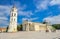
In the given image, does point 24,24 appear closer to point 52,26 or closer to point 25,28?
point 25,28

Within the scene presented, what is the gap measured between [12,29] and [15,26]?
1139 mm

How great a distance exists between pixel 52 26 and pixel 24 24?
426 cm

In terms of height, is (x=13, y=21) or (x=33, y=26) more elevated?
(x=13, y=21)

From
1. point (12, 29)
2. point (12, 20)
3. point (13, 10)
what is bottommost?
point (12, 29)

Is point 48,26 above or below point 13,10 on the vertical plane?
below

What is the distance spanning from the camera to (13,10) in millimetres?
19094

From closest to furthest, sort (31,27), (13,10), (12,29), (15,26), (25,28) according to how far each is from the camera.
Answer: (12,29) < (15,26) < (13,10) < (25,28) < (31,27)

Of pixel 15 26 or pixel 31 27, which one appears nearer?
pixel 15 26

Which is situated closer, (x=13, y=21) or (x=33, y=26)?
(x=13, y=21)

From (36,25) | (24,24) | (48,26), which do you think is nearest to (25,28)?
(24,24)

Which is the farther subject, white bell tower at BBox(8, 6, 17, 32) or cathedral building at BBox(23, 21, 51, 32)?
cathedral building at BBox(23, 21, 51, 32)

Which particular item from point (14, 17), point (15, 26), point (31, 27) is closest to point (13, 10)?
point (14, 17)

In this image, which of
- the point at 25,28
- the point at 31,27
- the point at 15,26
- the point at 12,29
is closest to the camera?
the point at 12,29

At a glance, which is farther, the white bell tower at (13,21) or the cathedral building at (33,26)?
the cathedral building at (33,26)
